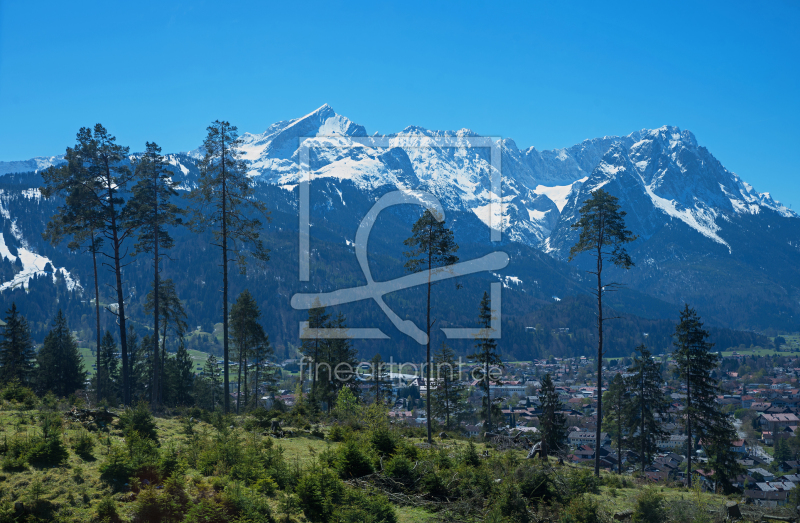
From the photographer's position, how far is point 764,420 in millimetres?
102062

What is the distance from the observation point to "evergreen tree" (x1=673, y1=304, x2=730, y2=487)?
95.0 ft

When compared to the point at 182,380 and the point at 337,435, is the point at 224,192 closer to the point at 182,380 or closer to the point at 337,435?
the point at 337,435

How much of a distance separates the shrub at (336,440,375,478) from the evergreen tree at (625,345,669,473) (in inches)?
954

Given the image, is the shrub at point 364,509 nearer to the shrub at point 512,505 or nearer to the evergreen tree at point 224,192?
the shrub at point 512,505

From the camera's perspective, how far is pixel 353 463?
15.0 metres

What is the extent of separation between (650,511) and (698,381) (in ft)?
62.3

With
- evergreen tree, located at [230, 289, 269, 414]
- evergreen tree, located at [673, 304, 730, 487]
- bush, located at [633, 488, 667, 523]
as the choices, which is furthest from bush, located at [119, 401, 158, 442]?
evergreen tree, located at [673, 304, 730, 487]

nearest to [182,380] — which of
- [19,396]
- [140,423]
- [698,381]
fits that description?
[19,396]

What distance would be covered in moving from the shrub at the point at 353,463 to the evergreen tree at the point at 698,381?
22.4m

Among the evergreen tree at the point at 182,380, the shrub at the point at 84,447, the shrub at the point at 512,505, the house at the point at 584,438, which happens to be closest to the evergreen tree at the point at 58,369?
the evergreen tree at the point at 182,380

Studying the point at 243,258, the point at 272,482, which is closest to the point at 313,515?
the point at 272,482

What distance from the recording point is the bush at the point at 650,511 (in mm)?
13328

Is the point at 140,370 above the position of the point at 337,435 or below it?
below

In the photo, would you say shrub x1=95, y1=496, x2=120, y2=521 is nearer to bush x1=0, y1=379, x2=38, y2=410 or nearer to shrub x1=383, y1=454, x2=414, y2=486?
shrub x1=383, y1=454, x2=414, y2=486
